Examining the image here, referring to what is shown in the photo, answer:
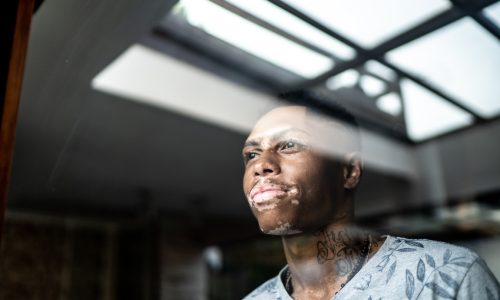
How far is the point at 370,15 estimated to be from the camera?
1.02m

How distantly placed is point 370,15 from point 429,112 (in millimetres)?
283

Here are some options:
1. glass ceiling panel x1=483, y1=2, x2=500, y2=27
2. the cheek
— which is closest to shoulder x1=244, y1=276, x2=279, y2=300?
the cheek

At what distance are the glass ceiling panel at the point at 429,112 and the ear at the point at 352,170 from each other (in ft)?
0.69

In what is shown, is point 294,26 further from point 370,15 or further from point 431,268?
point 431,268

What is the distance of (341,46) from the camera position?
111 cm

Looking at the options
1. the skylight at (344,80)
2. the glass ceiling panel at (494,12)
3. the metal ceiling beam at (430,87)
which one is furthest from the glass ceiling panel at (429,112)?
the glass ceiling panel at (494,12)

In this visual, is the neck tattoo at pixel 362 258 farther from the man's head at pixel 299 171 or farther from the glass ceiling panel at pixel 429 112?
the glass ceiling panel at pixel 429 112

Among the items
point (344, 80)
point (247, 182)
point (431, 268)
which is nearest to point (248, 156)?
point (247, 182)

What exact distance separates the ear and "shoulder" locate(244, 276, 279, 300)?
0.27m

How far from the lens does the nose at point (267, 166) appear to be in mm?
855

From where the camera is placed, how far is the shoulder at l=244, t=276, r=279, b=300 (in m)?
0.97

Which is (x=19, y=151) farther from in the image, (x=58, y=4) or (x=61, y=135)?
(x=58, y=4)

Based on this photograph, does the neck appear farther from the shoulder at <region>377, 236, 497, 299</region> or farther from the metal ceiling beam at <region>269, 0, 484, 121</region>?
the metal ceiling beam at <region>269, 0, 484, 121</region>

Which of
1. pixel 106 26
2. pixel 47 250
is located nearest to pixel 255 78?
pixel 106 26
